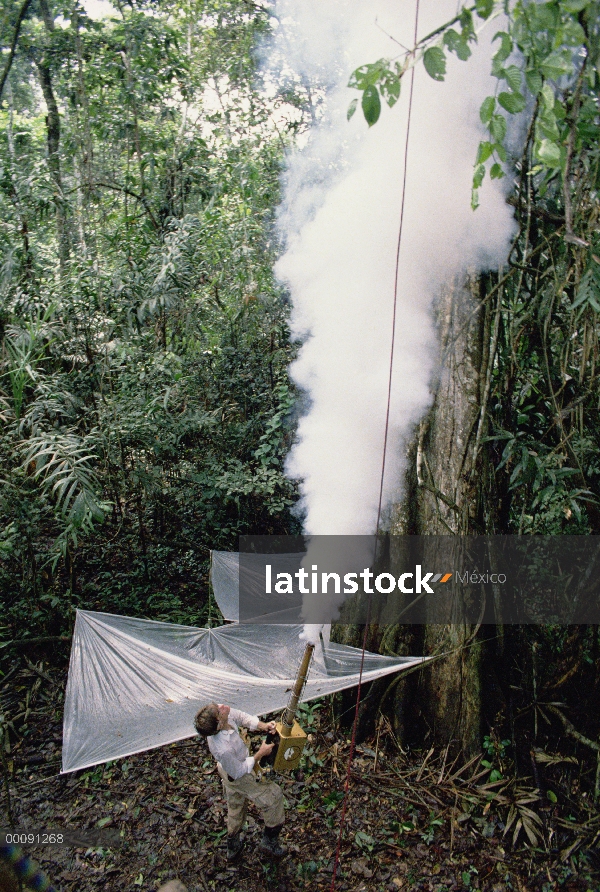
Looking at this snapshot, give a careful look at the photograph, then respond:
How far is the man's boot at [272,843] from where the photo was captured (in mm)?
2305

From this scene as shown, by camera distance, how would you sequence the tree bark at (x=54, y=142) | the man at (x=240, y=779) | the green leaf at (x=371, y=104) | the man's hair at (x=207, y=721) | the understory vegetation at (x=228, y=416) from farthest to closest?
the tree bark at (x=54, y=142) → the understory vegetation at (x=228, y=416) → the man at (x=240, y=779) → the man's hair at (x=207, y=721) → the green leaf at (x=371, y=104)

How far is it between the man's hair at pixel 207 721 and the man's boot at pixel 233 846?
565 millimetres

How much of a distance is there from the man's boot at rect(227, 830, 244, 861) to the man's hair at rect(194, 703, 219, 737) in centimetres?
56

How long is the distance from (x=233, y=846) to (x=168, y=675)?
0.71m

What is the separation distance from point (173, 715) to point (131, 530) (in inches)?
98.7

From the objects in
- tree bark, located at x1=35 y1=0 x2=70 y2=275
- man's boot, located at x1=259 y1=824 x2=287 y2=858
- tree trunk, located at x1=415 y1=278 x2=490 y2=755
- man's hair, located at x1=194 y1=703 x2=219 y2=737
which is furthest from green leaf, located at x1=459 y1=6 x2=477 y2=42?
tree bark, located at x1=35 y1=0 x2=70 y2=275

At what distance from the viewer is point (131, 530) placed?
459 centimetres

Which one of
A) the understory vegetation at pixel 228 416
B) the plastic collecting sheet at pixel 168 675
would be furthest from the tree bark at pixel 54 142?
the plastic collecting sheet at pixel 168 675

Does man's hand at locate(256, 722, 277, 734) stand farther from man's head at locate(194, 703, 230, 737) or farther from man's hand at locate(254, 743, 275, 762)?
man's head at locate(194, 703, 230, 737)

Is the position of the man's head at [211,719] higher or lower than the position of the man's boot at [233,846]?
higher

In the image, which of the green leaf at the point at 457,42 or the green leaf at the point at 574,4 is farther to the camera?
the green leaf at the point at 457,42

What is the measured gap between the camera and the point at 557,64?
118 centimetres

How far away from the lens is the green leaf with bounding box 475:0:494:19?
120 centimetres

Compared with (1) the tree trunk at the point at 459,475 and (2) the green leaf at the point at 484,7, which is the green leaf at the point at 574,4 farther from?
(1) the tree trunk at the point at 459,475
